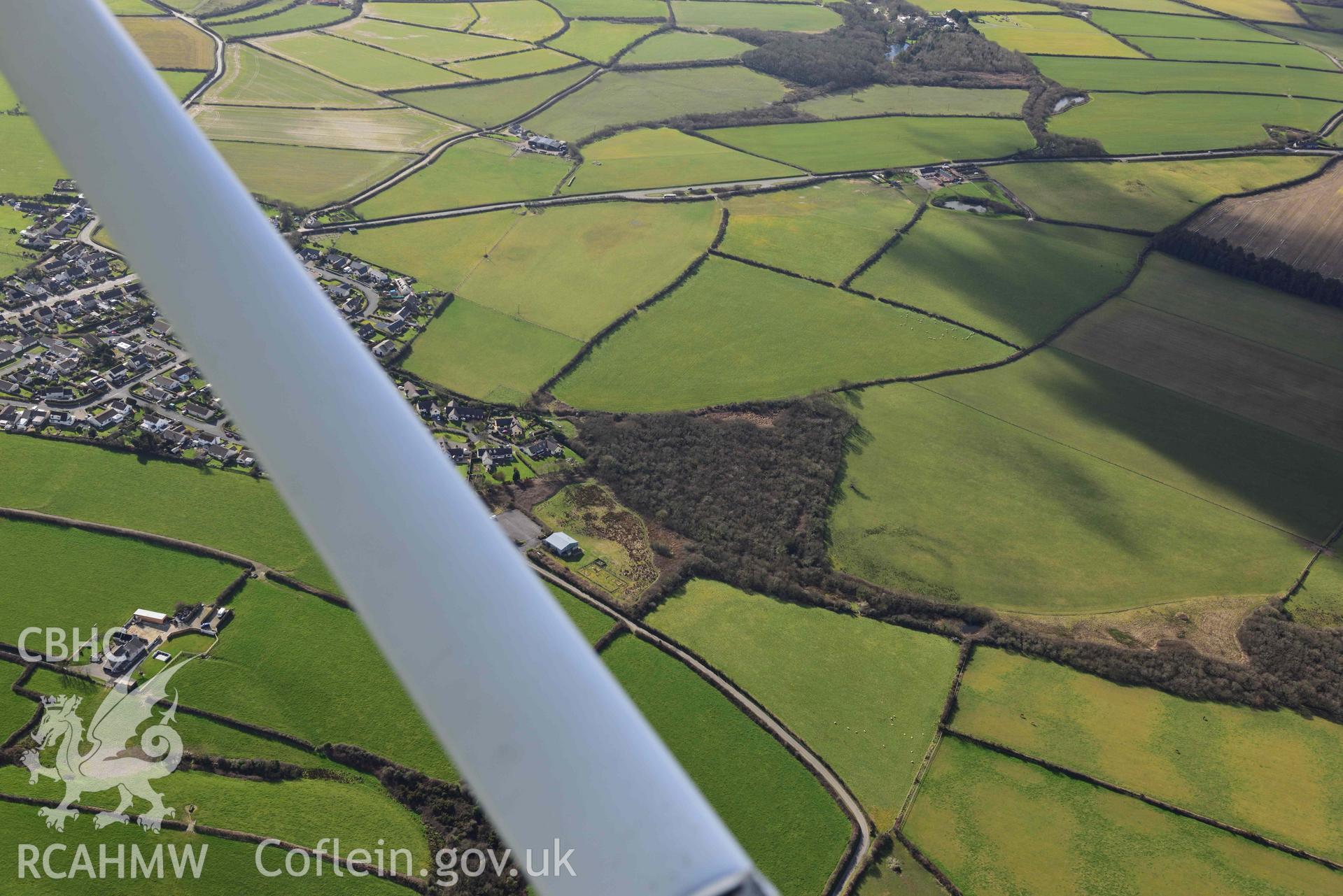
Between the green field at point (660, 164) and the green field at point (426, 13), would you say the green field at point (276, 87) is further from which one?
the green field at point (660, 164)

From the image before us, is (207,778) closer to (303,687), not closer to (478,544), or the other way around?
(303,687)

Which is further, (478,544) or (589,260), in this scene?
(589,260)

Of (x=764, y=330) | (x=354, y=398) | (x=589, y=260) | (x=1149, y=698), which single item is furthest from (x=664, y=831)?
(x=589, y=260)

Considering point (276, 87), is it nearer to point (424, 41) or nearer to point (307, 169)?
point (307, 169)

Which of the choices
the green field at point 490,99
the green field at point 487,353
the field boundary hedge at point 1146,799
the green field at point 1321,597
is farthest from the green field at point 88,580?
the green field at point 490,99

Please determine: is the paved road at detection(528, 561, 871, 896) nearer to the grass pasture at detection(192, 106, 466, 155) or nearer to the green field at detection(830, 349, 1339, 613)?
the green field at detection(830, 349, 1339, 613)

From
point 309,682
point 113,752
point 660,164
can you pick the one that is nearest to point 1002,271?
point 660,164

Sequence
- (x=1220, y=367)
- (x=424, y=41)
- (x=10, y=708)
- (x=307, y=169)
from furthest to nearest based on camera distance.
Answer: (x=424, y=41) < (x=307, y=169) < (x=1220, y=367) < (x=10, y=708)
